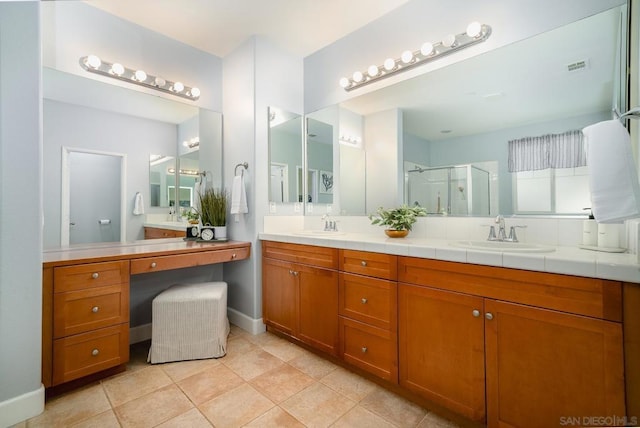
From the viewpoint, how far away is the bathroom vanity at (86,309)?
61.7 inches

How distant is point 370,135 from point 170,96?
1.84 metres

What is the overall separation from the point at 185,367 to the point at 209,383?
0.31m

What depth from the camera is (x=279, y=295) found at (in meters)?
2.36

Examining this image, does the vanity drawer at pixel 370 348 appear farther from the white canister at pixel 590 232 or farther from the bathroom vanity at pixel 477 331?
the white canister at pixel 590 232

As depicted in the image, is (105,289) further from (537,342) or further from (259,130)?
(537,342)

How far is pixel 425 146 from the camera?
2.07 metres

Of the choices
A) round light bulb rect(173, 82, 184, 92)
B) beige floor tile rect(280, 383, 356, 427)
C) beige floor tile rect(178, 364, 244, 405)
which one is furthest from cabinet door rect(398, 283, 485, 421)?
round light bulb rect(173, 82, 184, 92)

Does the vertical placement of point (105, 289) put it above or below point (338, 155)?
below

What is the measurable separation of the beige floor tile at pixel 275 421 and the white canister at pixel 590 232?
1.74 metres

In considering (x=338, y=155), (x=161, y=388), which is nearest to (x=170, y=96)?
(x=338, y=155)

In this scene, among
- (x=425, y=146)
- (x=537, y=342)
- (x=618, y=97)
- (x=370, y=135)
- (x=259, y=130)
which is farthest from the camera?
(x=259, y=130)

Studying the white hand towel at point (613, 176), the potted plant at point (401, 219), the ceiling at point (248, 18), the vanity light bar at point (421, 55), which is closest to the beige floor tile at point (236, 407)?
the potted plant at point (401, 219)

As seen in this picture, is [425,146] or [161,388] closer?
[161,388]

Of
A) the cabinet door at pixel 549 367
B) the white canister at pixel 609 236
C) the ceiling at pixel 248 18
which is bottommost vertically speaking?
the cabinet door at pixel 549 367
